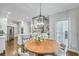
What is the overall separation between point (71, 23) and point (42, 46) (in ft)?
1.68

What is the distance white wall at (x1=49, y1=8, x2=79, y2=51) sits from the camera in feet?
5.24

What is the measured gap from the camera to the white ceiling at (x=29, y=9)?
1610mm

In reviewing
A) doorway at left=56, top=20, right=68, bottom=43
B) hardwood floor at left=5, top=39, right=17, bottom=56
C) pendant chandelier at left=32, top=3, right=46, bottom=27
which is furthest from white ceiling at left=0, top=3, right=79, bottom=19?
hardwood floor at left=5, top=39, right=17, bottom=56

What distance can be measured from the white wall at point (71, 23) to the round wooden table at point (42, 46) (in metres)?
0.11

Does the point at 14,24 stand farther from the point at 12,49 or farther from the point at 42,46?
the point at 42,46

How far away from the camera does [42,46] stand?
5.32 feet

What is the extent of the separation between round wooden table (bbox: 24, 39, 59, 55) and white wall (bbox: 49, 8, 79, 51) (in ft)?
0.37

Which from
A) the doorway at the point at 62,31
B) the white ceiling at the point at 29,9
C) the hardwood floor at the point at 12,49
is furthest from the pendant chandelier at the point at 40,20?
the hardwood floor at the point at 12,49

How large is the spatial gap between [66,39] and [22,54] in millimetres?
648

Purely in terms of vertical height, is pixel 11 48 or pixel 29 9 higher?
pixel 29 9

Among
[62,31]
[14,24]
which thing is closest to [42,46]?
[62,31]

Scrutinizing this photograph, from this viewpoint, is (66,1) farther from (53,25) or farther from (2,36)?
(2,36)

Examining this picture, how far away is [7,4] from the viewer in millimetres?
1620

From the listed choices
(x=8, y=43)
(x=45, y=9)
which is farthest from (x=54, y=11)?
(x=8, y=43)
